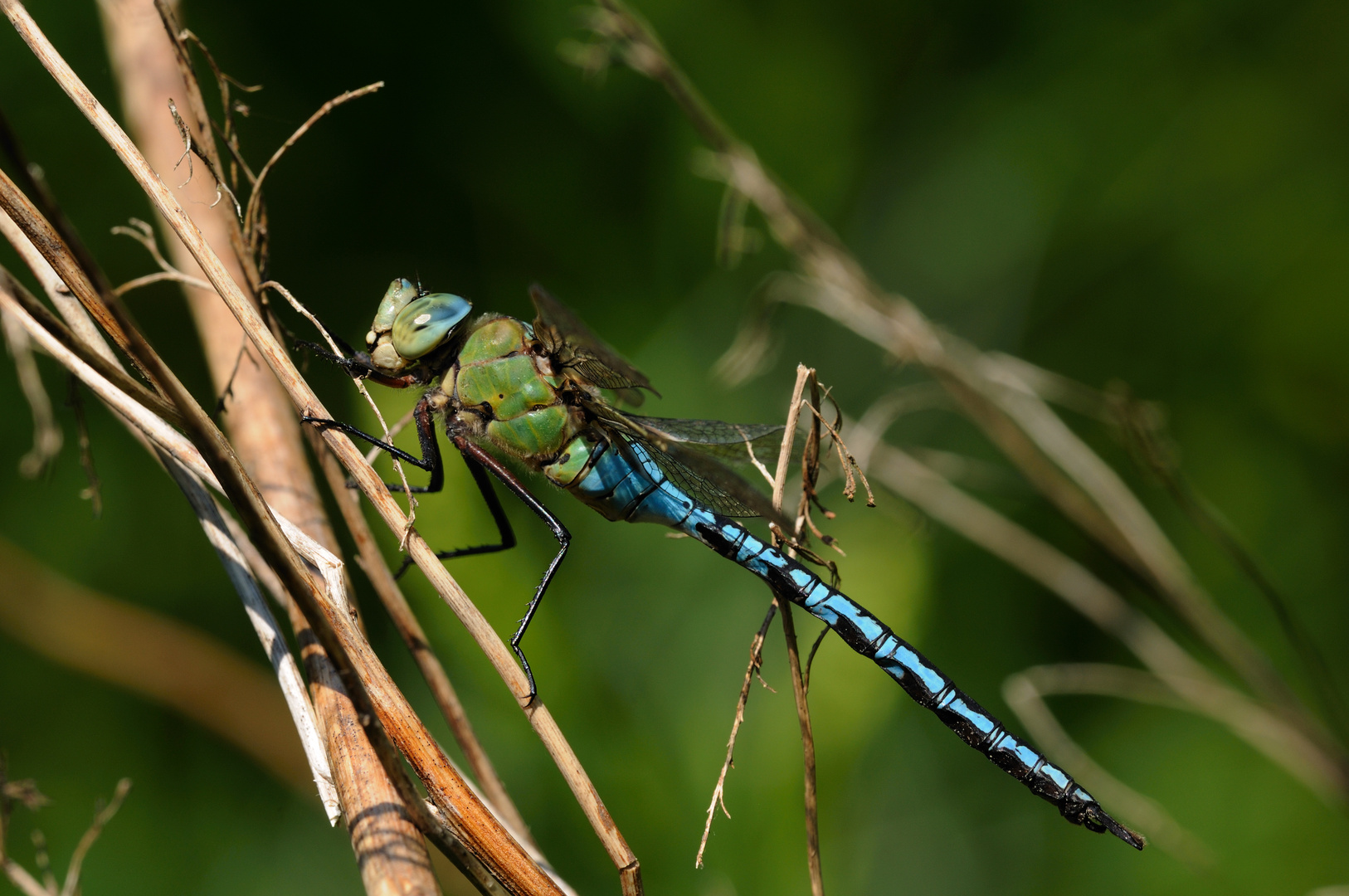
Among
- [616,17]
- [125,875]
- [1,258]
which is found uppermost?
[616,17]

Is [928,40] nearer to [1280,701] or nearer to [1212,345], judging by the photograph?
[1212,345]

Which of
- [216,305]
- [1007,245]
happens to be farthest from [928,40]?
[216,305]

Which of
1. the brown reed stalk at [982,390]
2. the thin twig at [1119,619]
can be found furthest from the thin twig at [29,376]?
the thin twig at [1119,619]

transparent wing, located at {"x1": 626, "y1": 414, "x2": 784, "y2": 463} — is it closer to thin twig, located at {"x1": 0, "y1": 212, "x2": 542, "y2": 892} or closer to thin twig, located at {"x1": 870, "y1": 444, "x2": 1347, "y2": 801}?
thin twig, located at {"x1": 870, "y1": 444, "x2": 1347, "y2": 801}

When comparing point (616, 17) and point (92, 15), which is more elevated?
point (616, 17)

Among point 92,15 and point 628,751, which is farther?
point 92,15

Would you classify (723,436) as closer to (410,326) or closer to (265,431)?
(410,326)

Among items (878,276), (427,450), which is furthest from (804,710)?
(878,276)
